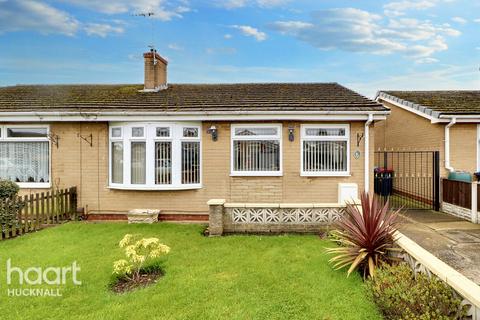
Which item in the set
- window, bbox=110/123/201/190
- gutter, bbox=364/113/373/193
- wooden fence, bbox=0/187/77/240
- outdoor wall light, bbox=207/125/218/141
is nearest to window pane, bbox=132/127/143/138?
window, bbox=110/123/201/190

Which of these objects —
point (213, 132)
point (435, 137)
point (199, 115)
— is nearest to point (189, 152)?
point (213, 132)

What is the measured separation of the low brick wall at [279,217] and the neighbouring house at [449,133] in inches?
208

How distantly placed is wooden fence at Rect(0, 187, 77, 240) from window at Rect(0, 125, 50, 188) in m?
1.25

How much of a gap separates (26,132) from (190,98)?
20.5 ft

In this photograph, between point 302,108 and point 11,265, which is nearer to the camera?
point 11,265

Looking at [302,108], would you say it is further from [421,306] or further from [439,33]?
[439,33]

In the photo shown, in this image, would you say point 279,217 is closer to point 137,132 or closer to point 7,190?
point 137,132

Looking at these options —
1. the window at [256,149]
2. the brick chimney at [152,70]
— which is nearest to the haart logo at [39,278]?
the window at [256,149]

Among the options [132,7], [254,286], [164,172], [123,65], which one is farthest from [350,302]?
[123,65]

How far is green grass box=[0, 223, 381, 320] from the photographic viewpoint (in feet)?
14.1

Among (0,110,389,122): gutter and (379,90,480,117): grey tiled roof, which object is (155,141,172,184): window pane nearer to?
(0,110,389,122): gutter

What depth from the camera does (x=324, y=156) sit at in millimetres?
10266

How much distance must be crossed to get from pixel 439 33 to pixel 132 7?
58.4 feet

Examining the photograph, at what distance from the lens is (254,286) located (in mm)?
5082
